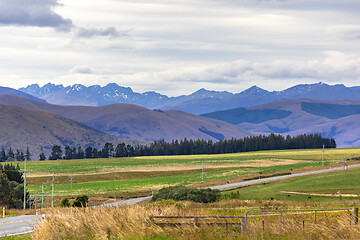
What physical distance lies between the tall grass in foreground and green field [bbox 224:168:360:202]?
3573 cm

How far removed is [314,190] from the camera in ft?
235

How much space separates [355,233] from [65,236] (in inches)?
501

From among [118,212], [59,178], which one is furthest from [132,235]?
[59,178]

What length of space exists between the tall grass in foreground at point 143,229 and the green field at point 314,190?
117 feet

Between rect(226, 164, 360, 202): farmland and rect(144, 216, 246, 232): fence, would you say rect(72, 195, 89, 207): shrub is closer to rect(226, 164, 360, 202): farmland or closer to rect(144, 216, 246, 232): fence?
rect(226, 164, 360, 202): farmland

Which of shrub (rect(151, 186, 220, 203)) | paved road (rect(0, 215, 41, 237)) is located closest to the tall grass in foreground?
paved road (rect(0, 215, 41, 237))

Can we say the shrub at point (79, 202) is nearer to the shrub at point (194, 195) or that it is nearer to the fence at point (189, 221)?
the shrub at point (194, 195)

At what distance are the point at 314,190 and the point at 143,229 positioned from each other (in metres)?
52.3

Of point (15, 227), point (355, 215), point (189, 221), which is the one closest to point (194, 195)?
point (15, 227)

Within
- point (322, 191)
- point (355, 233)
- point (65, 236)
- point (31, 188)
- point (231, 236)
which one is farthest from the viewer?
point (31, 188)

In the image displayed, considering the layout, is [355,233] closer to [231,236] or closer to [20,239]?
[231,236]

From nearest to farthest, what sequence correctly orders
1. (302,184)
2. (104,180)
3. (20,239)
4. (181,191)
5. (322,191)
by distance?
(20,239) → (181,191) → (322,191) → (302,184) → (104,180)

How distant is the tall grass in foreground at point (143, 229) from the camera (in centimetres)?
2220

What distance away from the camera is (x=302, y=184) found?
80562 mm
